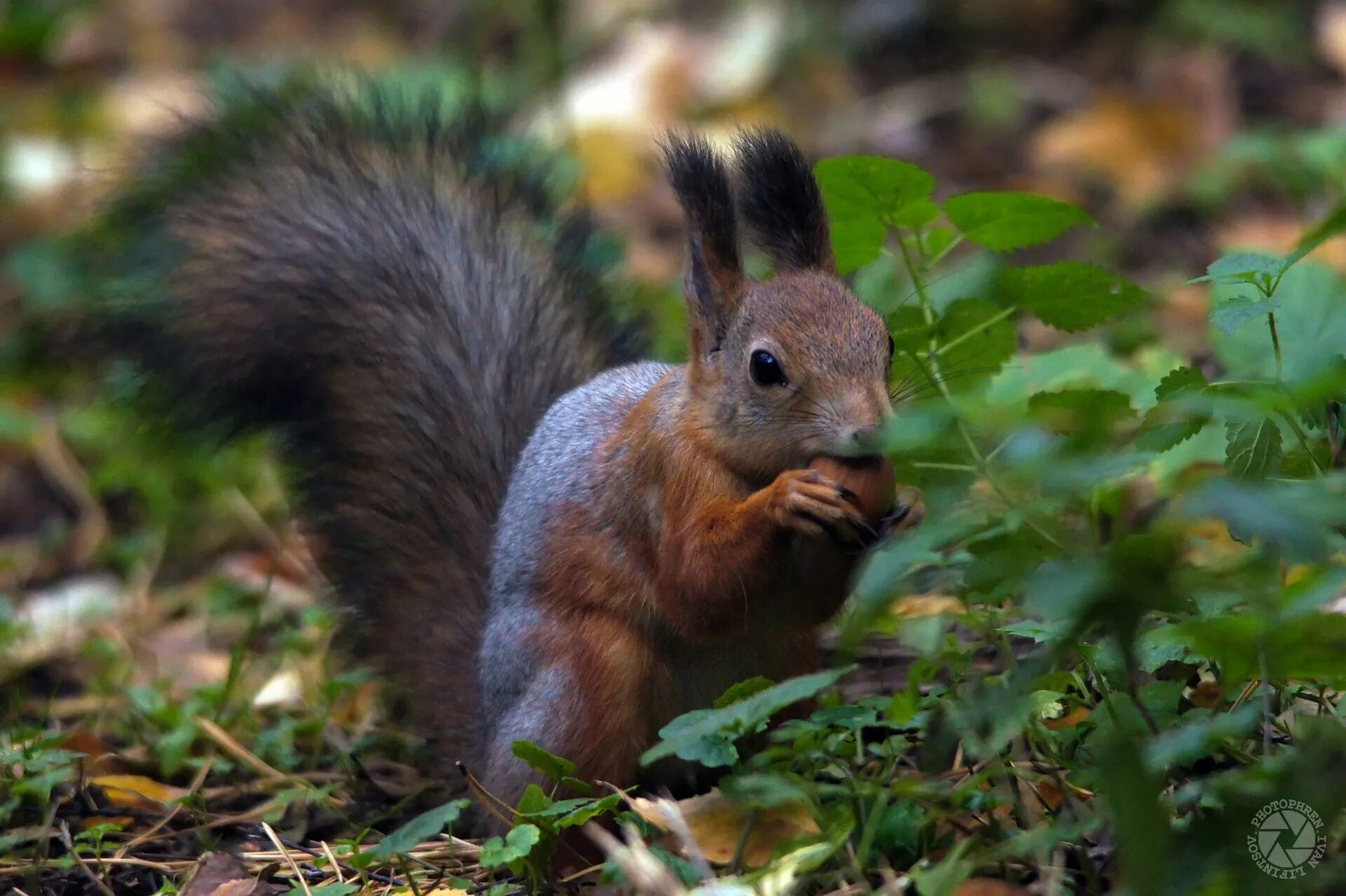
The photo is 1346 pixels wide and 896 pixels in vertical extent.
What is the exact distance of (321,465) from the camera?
284 cm

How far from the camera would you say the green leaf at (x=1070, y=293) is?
232 cm

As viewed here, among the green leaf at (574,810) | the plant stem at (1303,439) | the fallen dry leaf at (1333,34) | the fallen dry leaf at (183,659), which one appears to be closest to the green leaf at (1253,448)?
the plant stem at (1303,439)

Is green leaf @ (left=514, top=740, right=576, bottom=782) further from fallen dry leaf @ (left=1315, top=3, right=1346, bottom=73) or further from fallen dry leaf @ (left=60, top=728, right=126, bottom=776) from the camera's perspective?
fallen dry leaf @ (left=1315, top=3, right=1346, bottom=73)

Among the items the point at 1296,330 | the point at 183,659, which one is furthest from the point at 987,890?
the point at 183,659

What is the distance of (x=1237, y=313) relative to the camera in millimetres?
1813

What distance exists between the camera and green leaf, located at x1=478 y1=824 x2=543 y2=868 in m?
1.90

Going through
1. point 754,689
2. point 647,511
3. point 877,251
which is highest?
point 877,251

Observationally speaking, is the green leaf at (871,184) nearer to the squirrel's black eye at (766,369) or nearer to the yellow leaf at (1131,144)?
the squirrel's black eye at (766,369)

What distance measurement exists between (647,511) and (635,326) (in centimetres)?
85

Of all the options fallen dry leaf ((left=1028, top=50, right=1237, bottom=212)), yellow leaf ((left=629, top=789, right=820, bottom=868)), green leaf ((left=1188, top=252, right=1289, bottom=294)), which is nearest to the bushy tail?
yellow leaf ((left=629, top=789, right=820, bottom=868))

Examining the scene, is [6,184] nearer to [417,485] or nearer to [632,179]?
[632,179]

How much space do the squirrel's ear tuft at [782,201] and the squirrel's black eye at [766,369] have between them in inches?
9.4

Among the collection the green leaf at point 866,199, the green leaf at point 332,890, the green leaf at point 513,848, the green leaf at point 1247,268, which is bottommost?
the green leaf at point 332,890

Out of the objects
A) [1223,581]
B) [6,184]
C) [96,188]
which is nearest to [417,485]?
[96,188]
